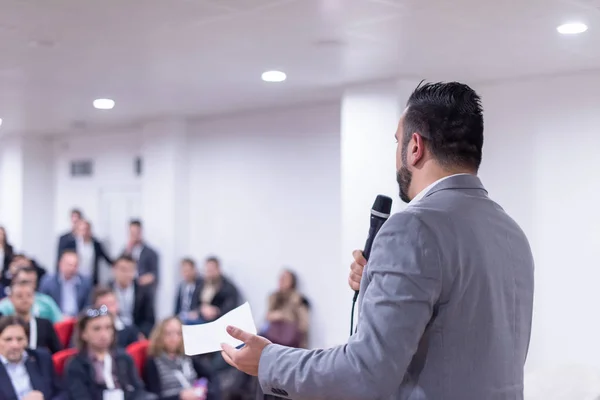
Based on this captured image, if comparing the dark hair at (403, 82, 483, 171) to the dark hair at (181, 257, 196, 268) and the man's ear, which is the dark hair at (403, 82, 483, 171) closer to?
the man's ear

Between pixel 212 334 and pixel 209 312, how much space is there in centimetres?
605

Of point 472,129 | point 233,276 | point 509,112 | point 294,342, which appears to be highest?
point 509,112

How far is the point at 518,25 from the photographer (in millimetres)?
4340

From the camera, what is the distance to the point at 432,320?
134 centimetres

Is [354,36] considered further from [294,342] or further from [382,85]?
[294,342]

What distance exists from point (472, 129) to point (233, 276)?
679 cm

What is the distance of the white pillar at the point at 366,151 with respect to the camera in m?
6.00

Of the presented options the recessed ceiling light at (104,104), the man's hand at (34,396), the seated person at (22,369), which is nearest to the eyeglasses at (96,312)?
the seated person at (22,369)

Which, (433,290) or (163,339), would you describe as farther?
(163,339)

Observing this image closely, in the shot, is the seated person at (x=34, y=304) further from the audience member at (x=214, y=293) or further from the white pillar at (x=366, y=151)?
the white pillar at (x=366, y=151)

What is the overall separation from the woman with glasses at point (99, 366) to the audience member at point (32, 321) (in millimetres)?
478

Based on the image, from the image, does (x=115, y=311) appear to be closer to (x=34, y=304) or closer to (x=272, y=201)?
(x=34, y=304)

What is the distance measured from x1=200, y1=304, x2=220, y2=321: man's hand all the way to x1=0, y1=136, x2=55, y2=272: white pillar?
403cm

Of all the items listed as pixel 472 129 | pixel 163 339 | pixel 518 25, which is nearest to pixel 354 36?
pixel 518 25
